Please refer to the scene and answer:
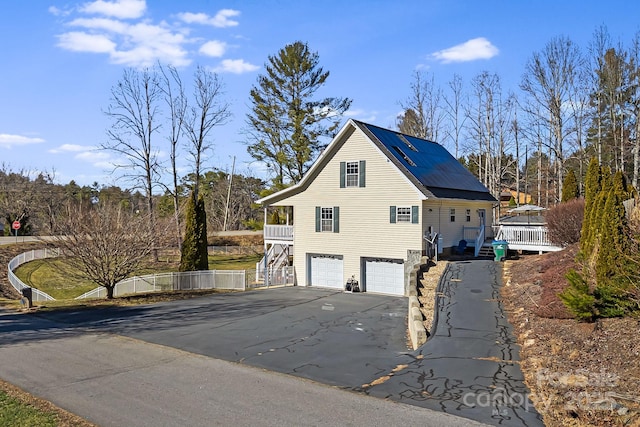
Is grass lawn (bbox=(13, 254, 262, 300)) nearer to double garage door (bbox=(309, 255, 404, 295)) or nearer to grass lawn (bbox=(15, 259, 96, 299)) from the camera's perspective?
grass lawn (bbox=(15, 259, 96, 299))

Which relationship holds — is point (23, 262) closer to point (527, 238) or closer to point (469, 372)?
point (527, 238)

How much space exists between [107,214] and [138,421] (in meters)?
14.5

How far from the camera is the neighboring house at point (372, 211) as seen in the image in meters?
22.9

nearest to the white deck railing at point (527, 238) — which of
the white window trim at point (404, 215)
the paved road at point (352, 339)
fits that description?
the paved road at point (352, 339)

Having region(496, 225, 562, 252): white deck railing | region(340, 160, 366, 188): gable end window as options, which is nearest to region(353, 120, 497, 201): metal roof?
region(340, 160, 366, 188): gable end window

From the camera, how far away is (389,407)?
7578 mm

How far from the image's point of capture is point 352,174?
2470cm

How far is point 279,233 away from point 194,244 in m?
5.05

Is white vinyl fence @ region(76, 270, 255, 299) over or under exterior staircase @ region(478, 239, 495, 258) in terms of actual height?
under

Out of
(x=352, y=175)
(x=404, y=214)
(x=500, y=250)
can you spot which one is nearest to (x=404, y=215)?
(x=404, y=214)

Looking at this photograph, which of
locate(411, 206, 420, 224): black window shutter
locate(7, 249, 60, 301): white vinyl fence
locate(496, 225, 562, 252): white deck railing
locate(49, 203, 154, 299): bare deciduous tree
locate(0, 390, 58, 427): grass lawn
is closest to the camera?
locate(0, 390, 58, 427): grass lawn

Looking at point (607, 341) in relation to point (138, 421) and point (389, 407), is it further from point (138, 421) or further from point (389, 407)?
point (138, 421)

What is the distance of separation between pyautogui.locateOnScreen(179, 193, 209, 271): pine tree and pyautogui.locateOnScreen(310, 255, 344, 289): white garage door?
614 centimetres

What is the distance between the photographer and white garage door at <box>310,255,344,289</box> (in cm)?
2530
